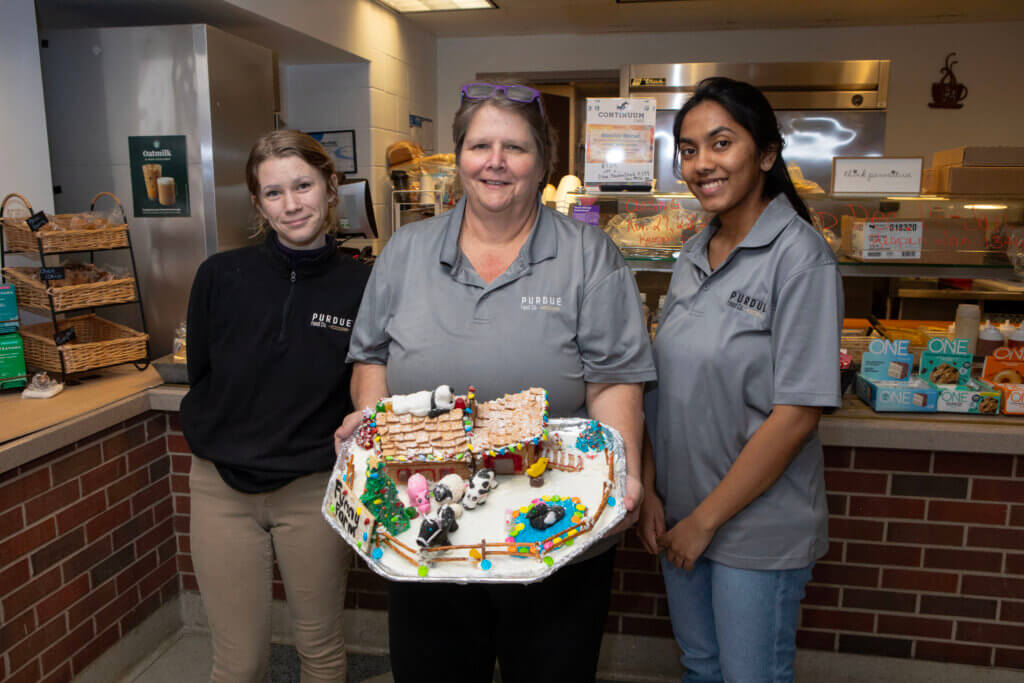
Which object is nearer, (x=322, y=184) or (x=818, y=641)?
(x=322, y=184)

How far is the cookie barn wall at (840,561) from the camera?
2100 mm

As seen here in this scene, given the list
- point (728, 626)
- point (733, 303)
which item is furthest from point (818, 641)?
point (733, 303)

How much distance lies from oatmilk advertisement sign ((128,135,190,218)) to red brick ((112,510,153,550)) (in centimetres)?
122

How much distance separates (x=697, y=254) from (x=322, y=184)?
35.7 inches

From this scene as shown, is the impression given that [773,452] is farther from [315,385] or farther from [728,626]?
[315,385]

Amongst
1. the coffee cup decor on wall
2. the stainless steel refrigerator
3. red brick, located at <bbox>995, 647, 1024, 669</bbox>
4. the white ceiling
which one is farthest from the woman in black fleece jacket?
the coffee cup decor on wall

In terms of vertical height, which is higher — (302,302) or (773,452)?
(302,302)

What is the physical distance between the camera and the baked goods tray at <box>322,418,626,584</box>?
113 centimetres

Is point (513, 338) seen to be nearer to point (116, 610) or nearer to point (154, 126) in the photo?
point (116, 610)

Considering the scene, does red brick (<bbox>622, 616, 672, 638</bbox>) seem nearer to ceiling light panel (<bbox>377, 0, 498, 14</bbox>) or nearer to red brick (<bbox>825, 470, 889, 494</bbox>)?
red brick (<bbox>825, 470, 889, 494</bbox>)

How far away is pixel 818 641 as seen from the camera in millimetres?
2371

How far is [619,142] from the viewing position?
231 cm

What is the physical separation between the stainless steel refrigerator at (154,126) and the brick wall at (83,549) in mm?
806

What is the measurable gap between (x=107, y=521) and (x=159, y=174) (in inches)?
56.0
